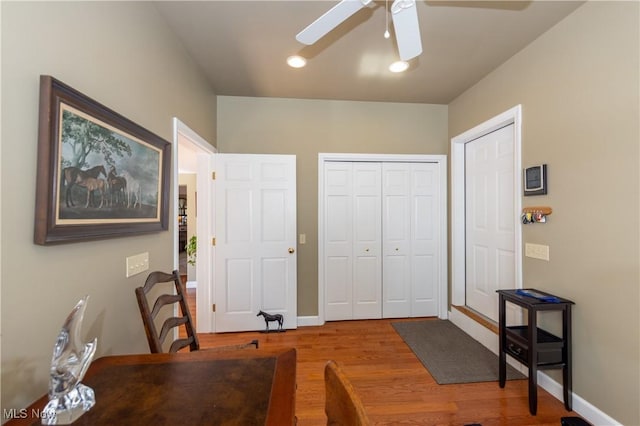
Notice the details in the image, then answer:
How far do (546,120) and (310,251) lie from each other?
8.26 feet

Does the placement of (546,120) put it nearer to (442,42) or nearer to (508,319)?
(442,42)

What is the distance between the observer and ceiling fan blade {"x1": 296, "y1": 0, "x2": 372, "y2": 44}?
1.21m

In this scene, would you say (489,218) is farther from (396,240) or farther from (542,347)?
(542,347)

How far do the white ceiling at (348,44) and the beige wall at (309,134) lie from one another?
0.22 meters

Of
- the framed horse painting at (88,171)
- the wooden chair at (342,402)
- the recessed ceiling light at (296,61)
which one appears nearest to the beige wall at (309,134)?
the recessed ceiling light at (296,61)

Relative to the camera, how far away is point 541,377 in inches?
82.4

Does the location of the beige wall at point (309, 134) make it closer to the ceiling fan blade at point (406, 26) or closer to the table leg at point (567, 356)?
the ceiling fan blade at point (406, 26)

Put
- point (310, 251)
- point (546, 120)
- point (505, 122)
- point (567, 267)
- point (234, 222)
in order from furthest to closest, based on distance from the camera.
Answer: point (310, 251), point (234, 222), point (505, 122), point (546, 120), point (567, 267)

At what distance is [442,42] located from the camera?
2.14 metres

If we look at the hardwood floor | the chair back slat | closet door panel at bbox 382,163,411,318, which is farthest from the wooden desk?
closet door panel at bbox 382,163,411,318

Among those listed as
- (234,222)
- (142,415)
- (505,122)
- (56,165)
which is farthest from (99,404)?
(505,122)

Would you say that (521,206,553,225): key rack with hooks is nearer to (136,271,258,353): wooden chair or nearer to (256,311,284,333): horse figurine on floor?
(136,271,258,353): wooden chair

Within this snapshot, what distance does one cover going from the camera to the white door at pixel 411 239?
337cm

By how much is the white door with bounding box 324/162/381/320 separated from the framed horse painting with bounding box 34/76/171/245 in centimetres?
205
